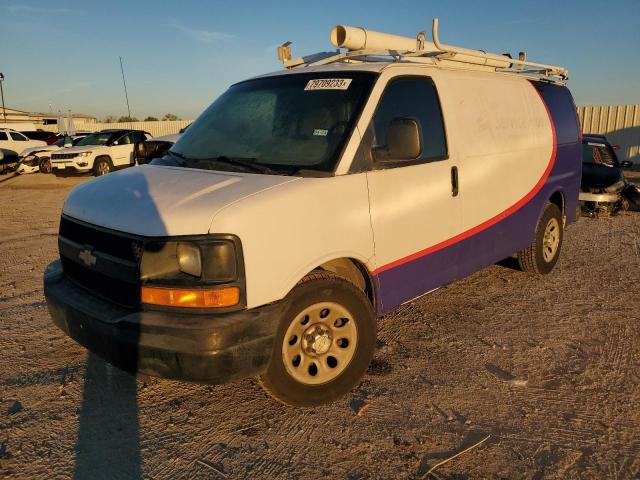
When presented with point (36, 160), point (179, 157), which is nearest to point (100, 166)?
point (36, 160)

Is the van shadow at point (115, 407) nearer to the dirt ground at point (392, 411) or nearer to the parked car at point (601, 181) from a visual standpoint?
the dirt ground at point (392, 411)

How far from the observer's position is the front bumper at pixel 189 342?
100 inches

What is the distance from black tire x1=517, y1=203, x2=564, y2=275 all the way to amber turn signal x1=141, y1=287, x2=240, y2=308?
3857mm

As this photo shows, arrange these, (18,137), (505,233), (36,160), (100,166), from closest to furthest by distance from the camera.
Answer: (505,233) → (100,166) → (36,160) → (18,137)

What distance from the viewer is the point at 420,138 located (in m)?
3.40

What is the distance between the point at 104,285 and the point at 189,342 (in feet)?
2.57

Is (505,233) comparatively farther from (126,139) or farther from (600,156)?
(126,139)

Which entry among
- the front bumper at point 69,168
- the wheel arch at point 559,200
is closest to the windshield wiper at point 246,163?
the wheel arch at point 559,200

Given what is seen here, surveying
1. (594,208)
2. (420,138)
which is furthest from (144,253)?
(594,208)

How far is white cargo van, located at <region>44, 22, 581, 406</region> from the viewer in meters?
2.62

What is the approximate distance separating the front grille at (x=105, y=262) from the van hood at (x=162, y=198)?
76mm

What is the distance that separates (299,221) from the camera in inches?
112

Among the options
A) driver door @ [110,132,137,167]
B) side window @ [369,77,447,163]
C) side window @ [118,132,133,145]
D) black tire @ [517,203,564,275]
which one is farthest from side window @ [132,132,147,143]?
side window @ [369,77,447,163]

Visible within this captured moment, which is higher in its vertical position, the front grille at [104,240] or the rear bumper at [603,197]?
the front grille at [104,240]
